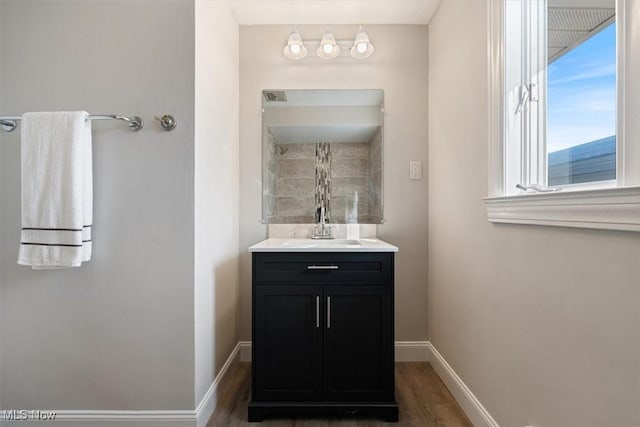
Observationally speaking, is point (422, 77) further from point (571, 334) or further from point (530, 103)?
point (571, 334)

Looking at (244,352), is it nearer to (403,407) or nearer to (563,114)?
(403,407)

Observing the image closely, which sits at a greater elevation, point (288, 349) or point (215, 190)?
point (215, 190)

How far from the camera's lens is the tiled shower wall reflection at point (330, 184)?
2234 millimetres

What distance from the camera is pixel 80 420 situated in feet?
4.80

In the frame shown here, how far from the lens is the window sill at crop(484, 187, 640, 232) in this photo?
29.6 inches

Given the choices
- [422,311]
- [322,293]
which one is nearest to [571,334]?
[322,293]

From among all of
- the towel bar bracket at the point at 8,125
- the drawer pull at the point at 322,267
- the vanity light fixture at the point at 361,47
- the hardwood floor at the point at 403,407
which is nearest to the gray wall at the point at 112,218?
the towel bar bracket at the point at 8,125

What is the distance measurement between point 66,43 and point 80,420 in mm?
1711

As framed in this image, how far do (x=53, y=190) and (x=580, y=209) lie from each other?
185 cm

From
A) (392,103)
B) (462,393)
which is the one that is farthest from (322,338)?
(392,103)

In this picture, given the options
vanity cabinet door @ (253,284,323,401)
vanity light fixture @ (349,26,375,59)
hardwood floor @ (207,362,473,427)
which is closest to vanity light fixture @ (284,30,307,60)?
vanity light fixture @ (349,26,375,59)

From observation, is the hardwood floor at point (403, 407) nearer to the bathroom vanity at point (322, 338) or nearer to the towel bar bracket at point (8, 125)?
the bathroom vanity at point (322, 338)

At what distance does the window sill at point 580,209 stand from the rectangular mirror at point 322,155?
1.08m

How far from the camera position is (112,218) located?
4.76 feet
